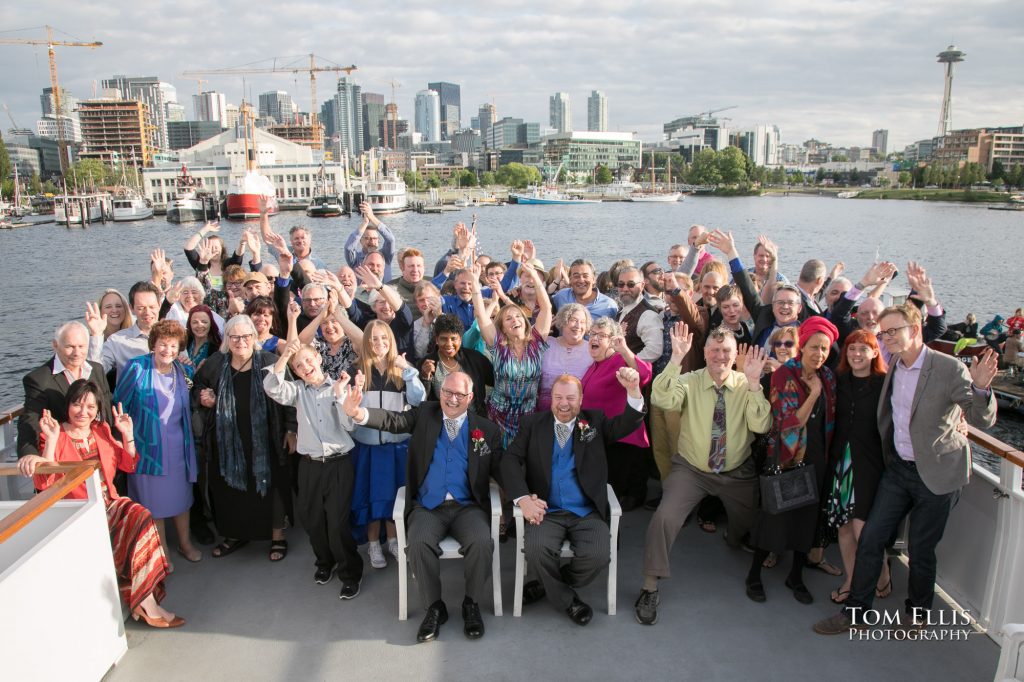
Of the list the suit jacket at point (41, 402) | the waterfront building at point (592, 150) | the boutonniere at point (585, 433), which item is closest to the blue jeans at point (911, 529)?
the boutonniere at point (585, 433)

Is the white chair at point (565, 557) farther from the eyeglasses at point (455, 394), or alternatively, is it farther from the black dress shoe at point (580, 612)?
the eyeglasses at point (455, 394)

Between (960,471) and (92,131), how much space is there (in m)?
154

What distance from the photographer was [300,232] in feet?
20.3

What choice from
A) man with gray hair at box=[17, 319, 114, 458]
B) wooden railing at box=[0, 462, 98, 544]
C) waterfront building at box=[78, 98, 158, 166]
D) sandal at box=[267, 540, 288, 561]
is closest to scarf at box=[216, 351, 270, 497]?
sandal at box=[267, 540, 288, 561]

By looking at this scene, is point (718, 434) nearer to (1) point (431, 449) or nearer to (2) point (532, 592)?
(2) point (532, 592)

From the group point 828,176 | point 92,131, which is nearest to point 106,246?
point 92,131

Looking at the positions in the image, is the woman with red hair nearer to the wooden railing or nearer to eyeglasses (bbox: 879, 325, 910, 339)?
eyeglasses (bbox: 879, 325, 910, 339)

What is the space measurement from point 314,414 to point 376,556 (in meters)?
0.97

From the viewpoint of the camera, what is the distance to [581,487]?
360 centimetres

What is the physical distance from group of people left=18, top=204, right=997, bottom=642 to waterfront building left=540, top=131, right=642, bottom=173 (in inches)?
5804

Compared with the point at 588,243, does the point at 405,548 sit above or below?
above

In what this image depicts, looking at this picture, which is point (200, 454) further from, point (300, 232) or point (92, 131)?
point (92, 131)

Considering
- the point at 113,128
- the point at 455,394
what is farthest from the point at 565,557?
the point at 113,128

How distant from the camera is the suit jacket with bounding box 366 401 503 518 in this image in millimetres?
3621
